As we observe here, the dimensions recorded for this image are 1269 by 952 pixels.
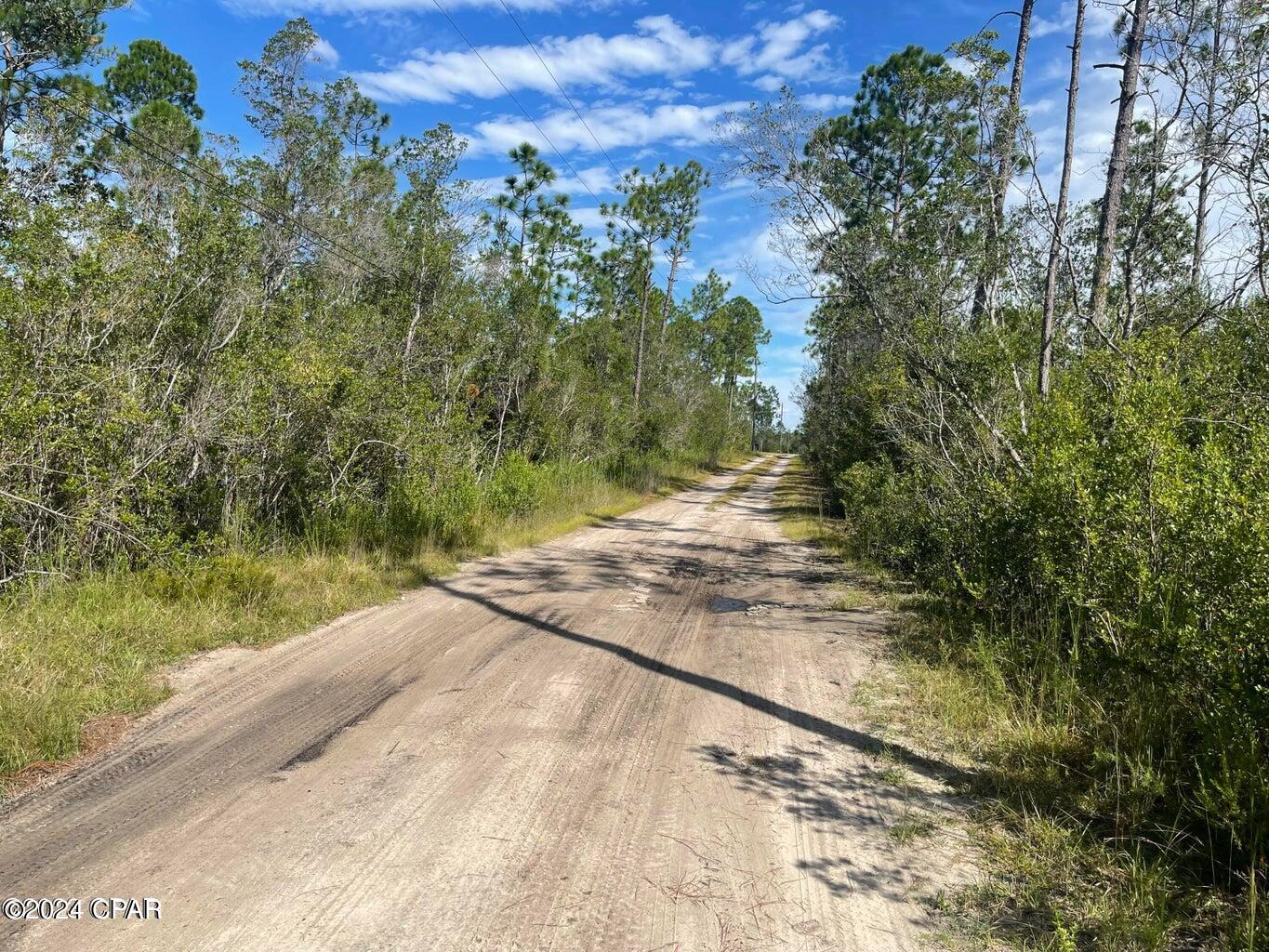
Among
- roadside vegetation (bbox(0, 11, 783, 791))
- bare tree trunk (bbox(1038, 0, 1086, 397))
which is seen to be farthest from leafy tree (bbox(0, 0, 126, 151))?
bare tree trunk (bbox(1038, 0, 1086, 397))

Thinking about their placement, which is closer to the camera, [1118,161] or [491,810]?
[491,810]

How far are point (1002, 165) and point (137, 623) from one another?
10.1 metres

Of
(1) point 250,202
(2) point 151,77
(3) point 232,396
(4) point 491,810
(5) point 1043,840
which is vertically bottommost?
(4) point 491,810

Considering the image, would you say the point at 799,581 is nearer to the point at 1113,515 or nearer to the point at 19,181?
the point at 1113,515

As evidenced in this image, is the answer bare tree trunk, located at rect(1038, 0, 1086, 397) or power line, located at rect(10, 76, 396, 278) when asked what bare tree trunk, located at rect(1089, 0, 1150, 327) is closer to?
bare tree trunk, located at rect(1038, 0, 1086, 397)

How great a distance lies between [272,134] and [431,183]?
6767 mm

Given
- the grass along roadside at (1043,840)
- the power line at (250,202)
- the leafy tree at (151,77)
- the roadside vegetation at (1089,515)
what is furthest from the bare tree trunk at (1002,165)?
the leafy tree at (151,77)

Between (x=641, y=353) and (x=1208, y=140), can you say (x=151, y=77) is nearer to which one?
(x=641, y=353)

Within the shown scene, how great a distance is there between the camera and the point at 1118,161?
25.5 ft

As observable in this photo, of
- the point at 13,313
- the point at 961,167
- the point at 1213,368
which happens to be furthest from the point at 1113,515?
the point at 13,313

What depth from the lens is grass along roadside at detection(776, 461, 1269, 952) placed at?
2609 mm

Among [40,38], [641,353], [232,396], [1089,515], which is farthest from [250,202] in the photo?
[1089,515]

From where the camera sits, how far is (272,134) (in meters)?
18.9

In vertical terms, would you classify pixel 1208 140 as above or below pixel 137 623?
above
